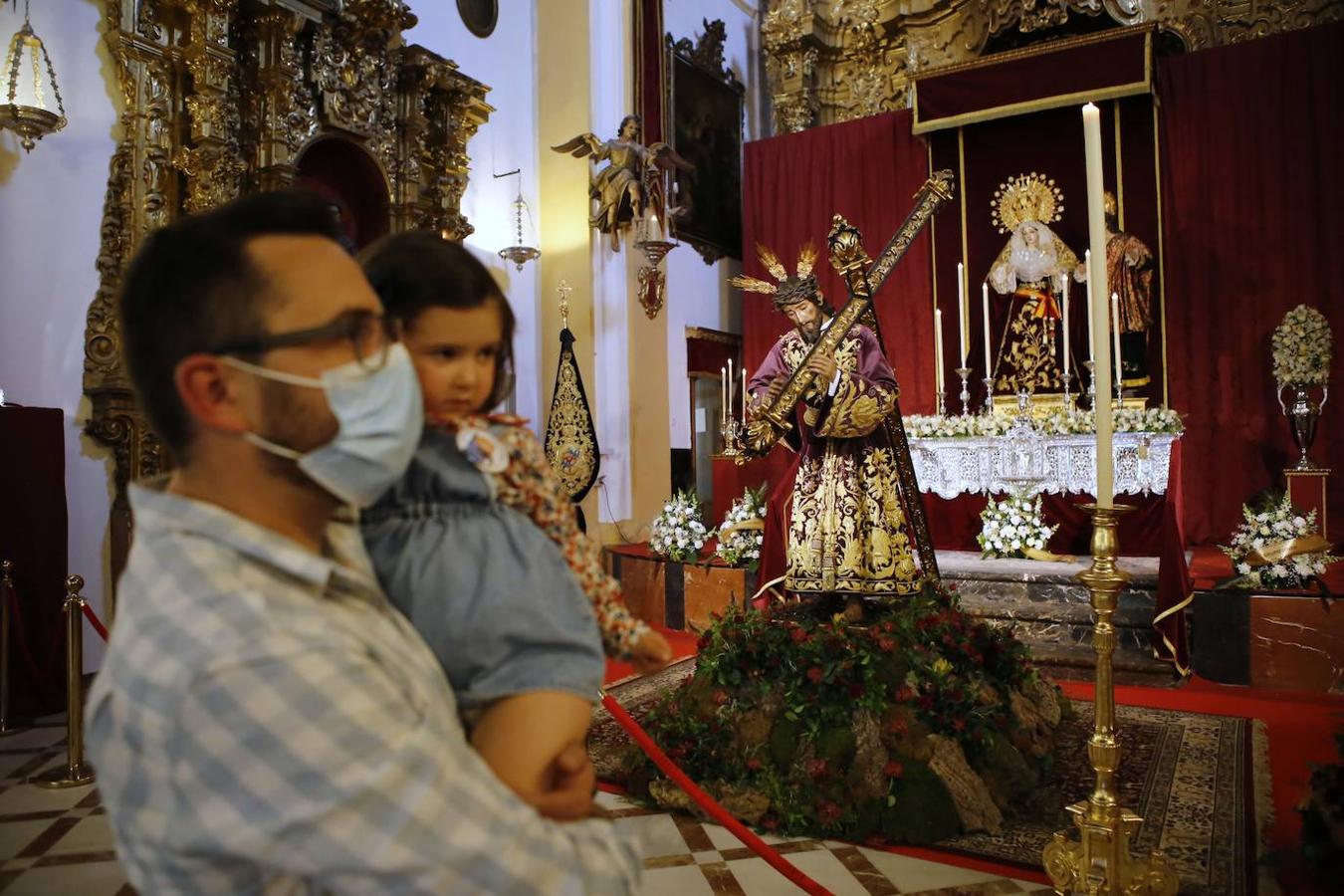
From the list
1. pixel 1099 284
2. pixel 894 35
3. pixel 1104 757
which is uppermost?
pixel 894 35

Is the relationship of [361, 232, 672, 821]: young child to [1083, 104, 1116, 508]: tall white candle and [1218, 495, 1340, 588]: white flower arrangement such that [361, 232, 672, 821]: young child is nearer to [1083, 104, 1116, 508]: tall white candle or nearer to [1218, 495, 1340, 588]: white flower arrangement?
[1083, 104, 1116, 508]: tall white candle

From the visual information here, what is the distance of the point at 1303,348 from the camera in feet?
27.8

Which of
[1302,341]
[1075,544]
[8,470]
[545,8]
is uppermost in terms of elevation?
[545,8]

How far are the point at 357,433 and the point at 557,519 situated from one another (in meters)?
0.38

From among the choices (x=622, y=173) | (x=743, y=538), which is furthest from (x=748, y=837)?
(x=622, y=173)

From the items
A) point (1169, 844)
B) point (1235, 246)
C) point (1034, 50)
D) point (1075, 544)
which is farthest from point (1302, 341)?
point (1169, 844)

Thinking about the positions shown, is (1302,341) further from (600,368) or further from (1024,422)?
(600,368)

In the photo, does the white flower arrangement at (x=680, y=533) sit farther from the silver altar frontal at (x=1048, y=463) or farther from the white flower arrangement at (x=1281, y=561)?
the white flower arrangement at (x=1281, y=561)

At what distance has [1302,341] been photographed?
8.52 meters

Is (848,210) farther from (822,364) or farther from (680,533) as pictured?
(822,364)

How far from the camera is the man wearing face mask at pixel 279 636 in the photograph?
2.66 ft

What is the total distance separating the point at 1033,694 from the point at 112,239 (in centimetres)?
587

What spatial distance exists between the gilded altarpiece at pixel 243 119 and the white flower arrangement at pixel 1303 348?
292 inches

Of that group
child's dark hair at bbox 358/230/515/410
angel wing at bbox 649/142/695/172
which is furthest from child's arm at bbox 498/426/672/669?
angel wing at bbox 649/142/695/172
